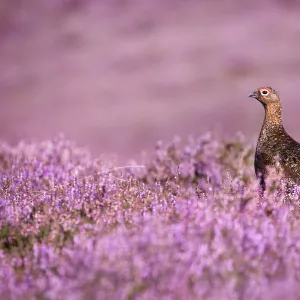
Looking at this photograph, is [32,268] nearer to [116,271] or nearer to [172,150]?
[116,271]

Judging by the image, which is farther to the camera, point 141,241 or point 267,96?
point 267,96

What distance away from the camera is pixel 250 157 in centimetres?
752

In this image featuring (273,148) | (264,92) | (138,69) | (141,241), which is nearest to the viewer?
(141,241)

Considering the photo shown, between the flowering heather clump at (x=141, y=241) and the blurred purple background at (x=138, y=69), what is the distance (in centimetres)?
556

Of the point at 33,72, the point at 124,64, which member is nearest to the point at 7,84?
the point at 33,72

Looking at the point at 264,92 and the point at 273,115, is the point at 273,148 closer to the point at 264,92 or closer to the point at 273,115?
the point at 273,115

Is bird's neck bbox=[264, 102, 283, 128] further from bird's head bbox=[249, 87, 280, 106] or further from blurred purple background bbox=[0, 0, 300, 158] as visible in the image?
blurred purple background bbox=[0, 0, 300, 158]

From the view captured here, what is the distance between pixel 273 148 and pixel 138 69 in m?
12.0

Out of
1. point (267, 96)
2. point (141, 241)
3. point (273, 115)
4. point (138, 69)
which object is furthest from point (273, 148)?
point (138, 69)

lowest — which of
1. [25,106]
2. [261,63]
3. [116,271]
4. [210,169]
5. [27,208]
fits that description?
[116,271]

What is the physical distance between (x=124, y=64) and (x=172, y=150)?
36.2 feet

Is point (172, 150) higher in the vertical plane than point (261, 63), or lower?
lower

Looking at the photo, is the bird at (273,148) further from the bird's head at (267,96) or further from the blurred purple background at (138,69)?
the blurred purple background at (138,69)

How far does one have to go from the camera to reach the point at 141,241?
3.62m
